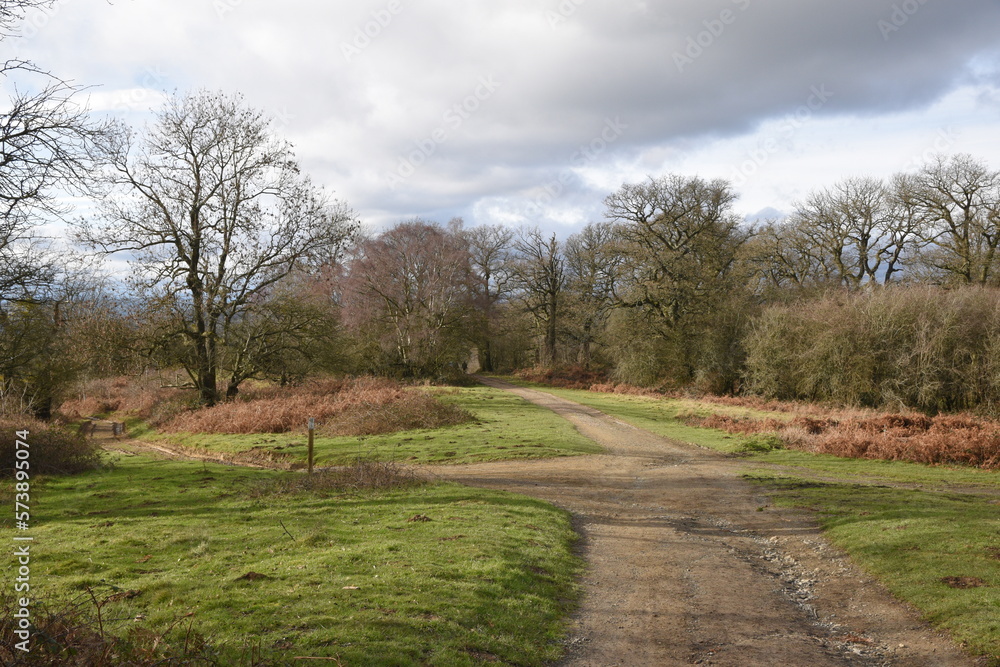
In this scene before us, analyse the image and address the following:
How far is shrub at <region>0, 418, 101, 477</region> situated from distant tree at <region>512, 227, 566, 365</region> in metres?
42.1

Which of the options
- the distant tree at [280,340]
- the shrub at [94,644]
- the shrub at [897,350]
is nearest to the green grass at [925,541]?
the shrub at [94,644]

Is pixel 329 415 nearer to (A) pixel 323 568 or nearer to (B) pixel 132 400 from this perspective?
(B) pixel 132 400

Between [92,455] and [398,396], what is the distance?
13053 millimetres

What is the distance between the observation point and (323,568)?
717cm

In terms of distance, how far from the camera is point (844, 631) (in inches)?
262

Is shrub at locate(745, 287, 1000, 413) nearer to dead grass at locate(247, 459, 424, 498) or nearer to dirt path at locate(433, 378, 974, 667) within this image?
dirt path at locate(433, 378, 974, 667)

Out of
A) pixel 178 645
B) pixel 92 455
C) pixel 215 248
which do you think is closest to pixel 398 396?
pixel 215 248

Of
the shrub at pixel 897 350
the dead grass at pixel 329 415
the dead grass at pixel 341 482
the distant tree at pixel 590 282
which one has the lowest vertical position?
the dead grass at pixel 341 482

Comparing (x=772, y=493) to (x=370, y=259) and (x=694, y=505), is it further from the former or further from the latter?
(x=370, y=259)

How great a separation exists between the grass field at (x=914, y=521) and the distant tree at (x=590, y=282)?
26975 millimetres

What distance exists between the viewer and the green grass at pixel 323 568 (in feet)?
18.0

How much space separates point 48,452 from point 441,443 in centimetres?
1048

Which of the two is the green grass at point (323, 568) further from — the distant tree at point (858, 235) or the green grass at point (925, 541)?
the distant tree at point (858, 235)

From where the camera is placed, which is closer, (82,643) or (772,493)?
(82,643)
